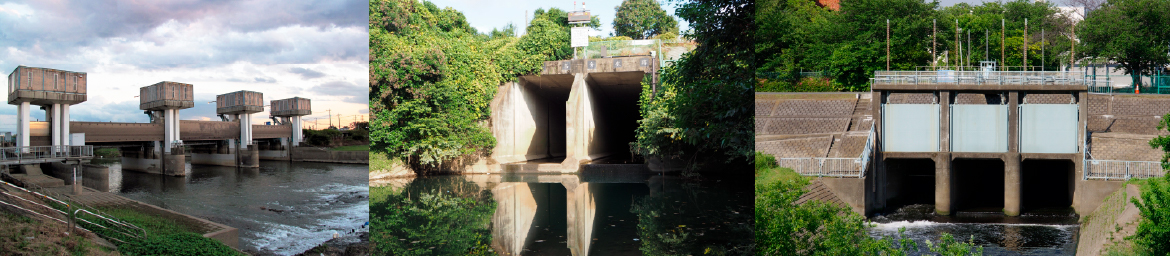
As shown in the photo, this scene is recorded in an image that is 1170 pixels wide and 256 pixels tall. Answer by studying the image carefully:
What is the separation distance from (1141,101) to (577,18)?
3511 centimetres

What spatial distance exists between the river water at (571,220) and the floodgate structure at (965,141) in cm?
1428

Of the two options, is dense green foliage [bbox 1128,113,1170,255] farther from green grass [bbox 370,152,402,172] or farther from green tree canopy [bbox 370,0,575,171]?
green grass [bbox 370,152,402,172]

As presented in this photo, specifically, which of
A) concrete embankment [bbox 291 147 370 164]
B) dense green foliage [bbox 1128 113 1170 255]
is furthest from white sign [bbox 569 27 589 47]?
concrete embankment [bbox 291 147 370 164]

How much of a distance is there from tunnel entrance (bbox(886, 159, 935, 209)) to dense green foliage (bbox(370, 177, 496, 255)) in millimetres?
22977

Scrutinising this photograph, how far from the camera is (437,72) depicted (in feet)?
23.5

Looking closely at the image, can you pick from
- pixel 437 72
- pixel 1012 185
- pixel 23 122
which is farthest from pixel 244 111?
pixel 1012 185

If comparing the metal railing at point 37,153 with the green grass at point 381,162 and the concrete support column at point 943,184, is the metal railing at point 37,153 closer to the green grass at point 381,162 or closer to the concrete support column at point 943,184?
the green grass at point 381,162

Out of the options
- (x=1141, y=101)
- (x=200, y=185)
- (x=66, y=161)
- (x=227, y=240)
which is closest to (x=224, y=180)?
(x=200, y=185)

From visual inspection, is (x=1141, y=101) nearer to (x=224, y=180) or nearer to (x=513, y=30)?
(x=513, y=30)

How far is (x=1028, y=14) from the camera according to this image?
3444cm

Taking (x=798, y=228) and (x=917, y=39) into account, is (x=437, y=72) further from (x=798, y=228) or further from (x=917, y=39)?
(x=917, y=39)

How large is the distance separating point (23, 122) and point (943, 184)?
102ft

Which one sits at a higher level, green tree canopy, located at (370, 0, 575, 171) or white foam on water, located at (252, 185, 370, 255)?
green tree canopy, located at (370, 0, 575, 171)

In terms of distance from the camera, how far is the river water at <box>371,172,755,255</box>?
375cm
